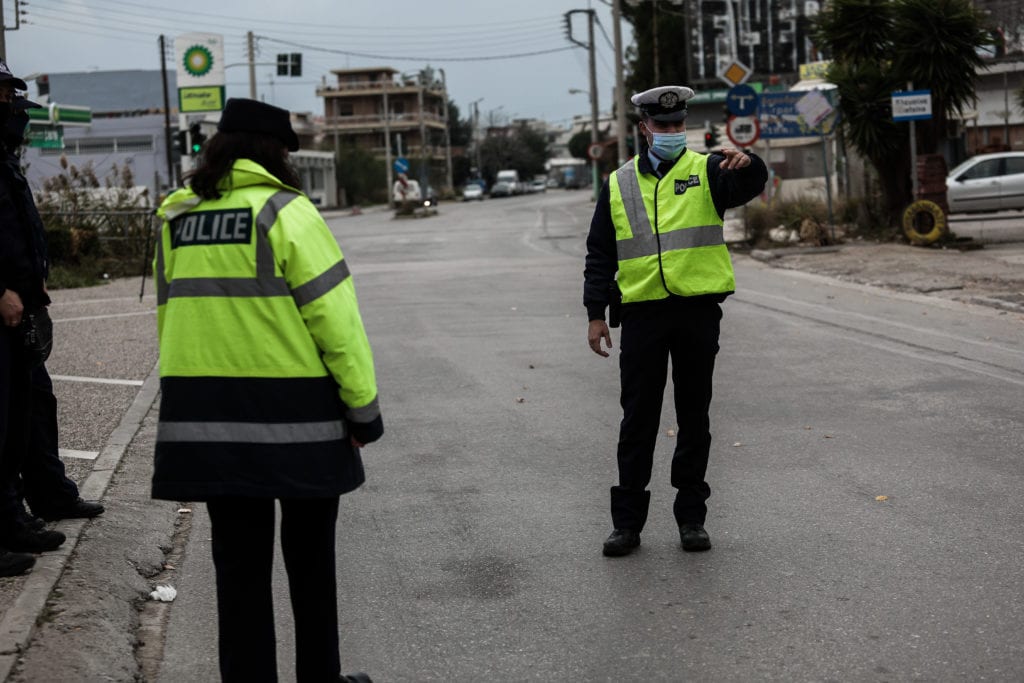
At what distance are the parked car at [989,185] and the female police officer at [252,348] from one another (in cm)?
2465

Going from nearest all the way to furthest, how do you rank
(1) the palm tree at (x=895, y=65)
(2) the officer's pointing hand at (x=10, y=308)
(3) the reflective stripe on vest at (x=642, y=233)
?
(2) the officer's pointing hand at (x=10, y=308)
(3) the reflective stripe on vest at (x=642, y=233)
(1) the palm tree at (x=895, y=65)

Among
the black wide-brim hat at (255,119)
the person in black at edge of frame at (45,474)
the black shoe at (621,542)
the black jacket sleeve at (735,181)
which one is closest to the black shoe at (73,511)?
the person in black at edge of frame at (45,474)

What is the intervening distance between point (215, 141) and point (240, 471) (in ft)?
2.94


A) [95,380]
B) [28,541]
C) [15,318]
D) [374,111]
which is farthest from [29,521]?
[374,111]

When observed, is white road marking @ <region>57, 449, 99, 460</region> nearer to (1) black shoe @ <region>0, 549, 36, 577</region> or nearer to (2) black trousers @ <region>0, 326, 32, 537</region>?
(2) black trousers @ <region>0, 326, 32, 537</region>

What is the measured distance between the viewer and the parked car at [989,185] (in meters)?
26.2

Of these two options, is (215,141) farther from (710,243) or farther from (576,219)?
(576,219)

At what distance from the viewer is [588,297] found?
5.51 meters

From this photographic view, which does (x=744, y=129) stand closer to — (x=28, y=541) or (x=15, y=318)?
(x=28, y=541)

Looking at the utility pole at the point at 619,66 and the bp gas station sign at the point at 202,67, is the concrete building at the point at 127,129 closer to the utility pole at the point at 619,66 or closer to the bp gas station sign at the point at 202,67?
the bp gas station sign at the point at 202,67

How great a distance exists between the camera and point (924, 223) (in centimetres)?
2180

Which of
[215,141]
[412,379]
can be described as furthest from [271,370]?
[412,379]

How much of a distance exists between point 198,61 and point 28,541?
50.7 metres

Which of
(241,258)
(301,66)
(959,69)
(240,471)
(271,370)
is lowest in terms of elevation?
(240,471)
